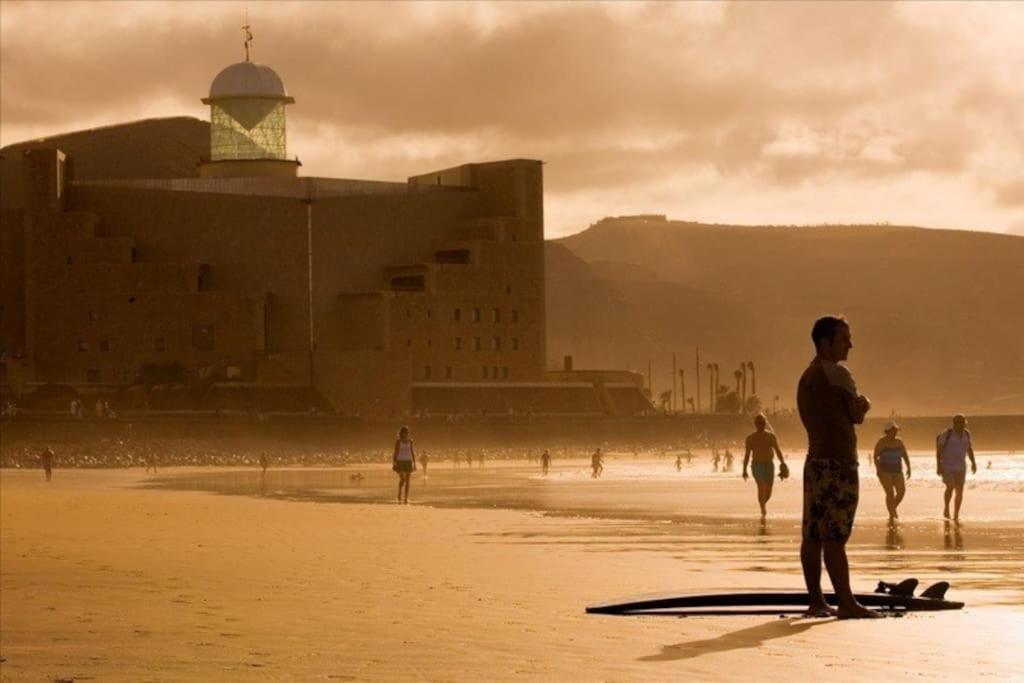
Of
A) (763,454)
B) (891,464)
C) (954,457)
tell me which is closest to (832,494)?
(891,464)

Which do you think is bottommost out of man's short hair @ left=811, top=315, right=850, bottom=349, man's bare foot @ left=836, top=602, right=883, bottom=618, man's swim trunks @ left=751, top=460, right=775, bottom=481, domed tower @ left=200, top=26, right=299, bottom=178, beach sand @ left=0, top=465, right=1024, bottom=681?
beach sand @ left=0, top=465, right=1024, bottom=681

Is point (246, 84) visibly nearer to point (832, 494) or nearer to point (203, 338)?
point (203, 338)

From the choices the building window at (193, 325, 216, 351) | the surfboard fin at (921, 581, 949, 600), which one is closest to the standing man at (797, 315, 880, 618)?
the surfboard fin at (921, 581, 949, 600)

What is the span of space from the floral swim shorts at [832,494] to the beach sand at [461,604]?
0.55 m

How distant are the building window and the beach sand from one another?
7496 cm

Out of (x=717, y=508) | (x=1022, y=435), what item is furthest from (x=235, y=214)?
(x=717, y=508)

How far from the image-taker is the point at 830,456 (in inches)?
446

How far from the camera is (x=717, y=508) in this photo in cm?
3092

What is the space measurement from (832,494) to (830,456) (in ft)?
0.72

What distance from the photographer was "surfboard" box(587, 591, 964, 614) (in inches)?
462

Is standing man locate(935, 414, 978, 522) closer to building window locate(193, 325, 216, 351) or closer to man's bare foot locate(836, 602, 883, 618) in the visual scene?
man's bare foot locate(836, 602, 883, 618)

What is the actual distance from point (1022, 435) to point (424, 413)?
2248 inches

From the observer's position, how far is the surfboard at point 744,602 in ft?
38.5

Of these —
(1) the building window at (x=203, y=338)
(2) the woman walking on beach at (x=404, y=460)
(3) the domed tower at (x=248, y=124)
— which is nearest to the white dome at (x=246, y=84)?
(3) the domed tower at (x=248, y=124)
